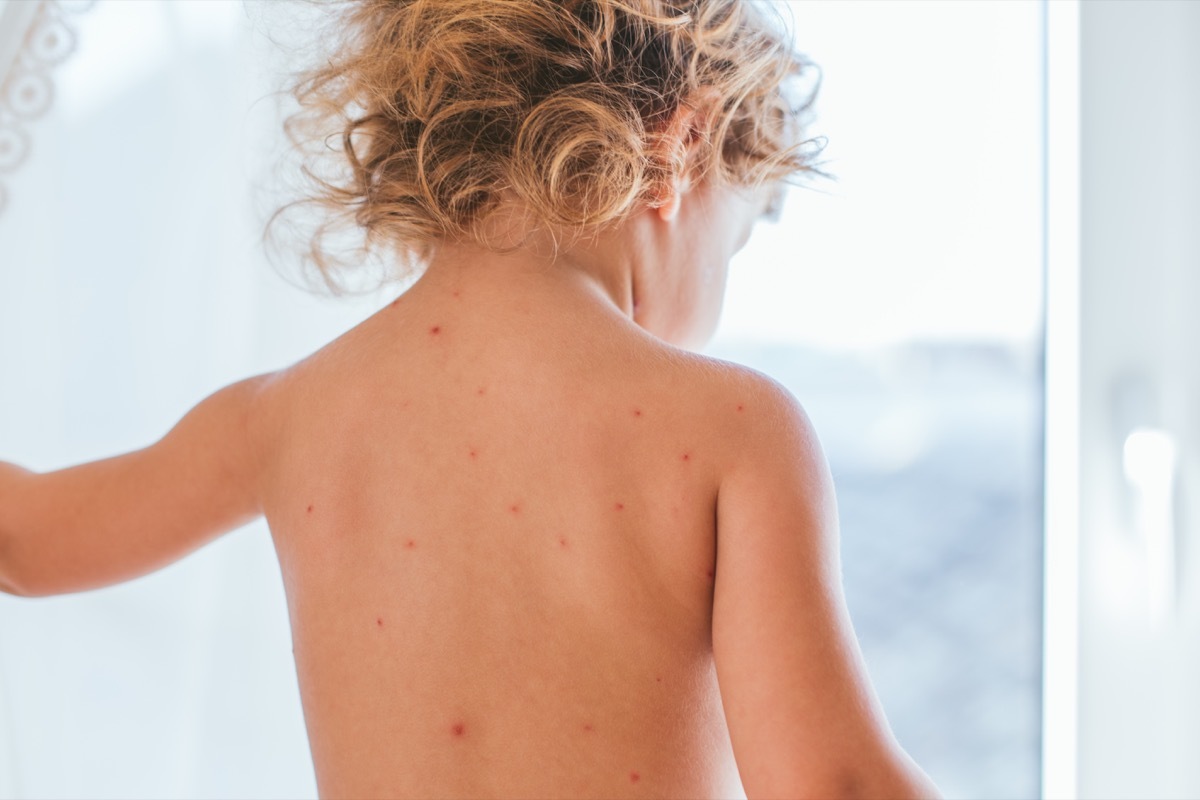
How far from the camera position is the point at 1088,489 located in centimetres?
102

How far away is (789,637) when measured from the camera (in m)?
0.55

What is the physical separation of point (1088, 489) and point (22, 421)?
3.20 ft

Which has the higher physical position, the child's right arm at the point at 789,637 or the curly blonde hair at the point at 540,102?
the curly blonde hair at the point at 540,102

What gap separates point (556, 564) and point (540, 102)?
1.04 feet

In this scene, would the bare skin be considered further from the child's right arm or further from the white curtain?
the white curtain

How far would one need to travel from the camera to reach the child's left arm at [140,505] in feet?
2.44

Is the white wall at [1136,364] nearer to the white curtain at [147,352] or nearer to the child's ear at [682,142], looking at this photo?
the child's ear at [682,142]

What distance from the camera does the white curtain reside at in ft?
3.05

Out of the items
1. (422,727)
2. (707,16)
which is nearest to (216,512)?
(422,727)

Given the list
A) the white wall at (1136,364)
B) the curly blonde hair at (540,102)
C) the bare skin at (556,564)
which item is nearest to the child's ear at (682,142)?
the curly blonde hair at (540,102)

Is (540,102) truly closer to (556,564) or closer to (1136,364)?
(556,564)

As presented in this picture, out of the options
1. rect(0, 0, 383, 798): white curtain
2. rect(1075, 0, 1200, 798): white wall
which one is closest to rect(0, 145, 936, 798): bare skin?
rect(0, 0, 383, 798): white curtain

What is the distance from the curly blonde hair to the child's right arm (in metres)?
0.21

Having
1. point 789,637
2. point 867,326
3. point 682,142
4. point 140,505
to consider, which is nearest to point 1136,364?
point 867,326
